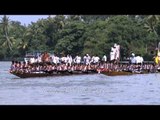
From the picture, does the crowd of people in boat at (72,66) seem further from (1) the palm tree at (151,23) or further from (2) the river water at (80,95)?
(2) the river water at (80,95)

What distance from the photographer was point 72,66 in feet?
33.4

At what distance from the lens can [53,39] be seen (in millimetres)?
7352

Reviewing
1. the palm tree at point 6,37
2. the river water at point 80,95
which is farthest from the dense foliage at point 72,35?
the river water at point 80,95

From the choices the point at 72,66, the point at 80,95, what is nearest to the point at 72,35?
the point at 72,66

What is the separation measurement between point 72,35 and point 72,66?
4.54ft

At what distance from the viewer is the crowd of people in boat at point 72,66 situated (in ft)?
28.4

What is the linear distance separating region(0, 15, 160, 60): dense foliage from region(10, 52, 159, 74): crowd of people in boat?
6.7 inches

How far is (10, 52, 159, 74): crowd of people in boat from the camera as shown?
8.66 m

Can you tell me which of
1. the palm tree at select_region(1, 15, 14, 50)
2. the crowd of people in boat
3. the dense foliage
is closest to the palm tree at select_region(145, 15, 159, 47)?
the dense foliage
